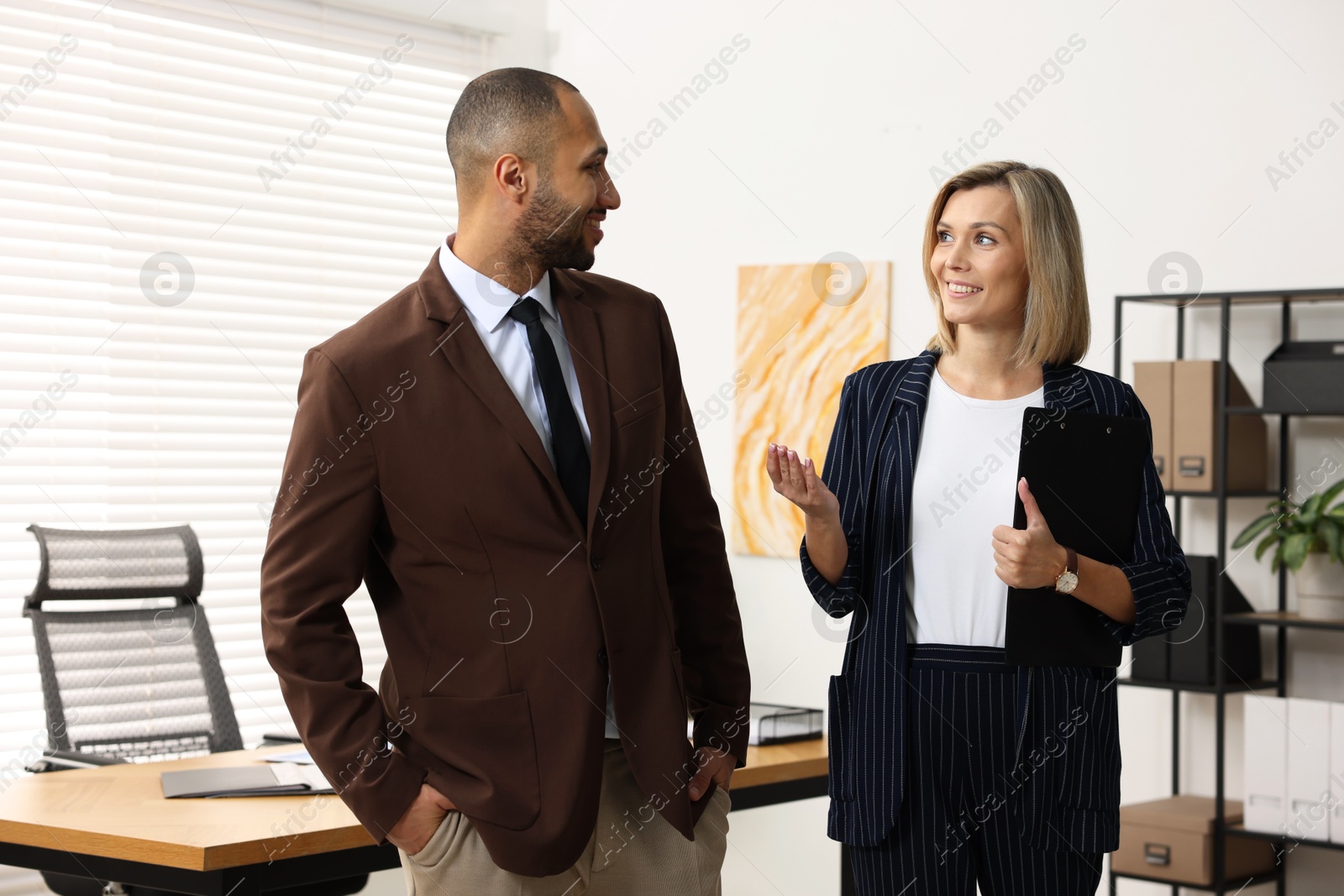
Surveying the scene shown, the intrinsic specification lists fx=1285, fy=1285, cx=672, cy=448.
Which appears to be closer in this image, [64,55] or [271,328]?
[64,55]

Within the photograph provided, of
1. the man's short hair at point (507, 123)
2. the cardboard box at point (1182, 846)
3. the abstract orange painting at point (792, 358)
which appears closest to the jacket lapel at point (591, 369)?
the man's short hair at point (507, 123)

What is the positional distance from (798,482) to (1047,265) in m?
0.49

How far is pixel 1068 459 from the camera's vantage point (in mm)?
1721

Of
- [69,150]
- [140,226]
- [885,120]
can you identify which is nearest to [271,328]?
[140,226]

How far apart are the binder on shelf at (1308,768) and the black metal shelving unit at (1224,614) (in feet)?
0.19

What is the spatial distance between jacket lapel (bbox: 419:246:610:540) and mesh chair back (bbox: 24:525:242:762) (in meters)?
2.10

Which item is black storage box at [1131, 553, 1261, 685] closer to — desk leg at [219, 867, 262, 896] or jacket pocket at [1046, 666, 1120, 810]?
jacket pocket at [1046, 666, 1120, 810]

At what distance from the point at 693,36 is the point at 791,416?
155 cm

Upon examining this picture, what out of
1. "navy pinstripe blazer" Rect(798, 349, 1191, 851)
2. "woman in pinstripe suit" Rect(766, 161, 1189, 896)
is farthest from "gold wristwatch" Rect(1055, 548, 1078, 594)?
"navy pinstripe blazer" Rect(798, 349, 1191, 851)

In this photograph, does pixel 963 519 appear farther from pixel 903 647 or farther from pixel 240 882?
pixel 240 882

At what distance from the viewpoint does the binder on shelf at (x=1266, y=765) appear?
3340mm

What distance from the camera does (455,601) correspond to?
1573mm

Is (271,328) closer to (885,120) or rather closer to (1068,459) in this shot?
(885,120)

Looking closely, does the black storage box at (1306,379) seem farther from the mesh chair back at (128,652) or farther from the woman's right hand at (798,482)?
the mesh chair back at (128,652)
